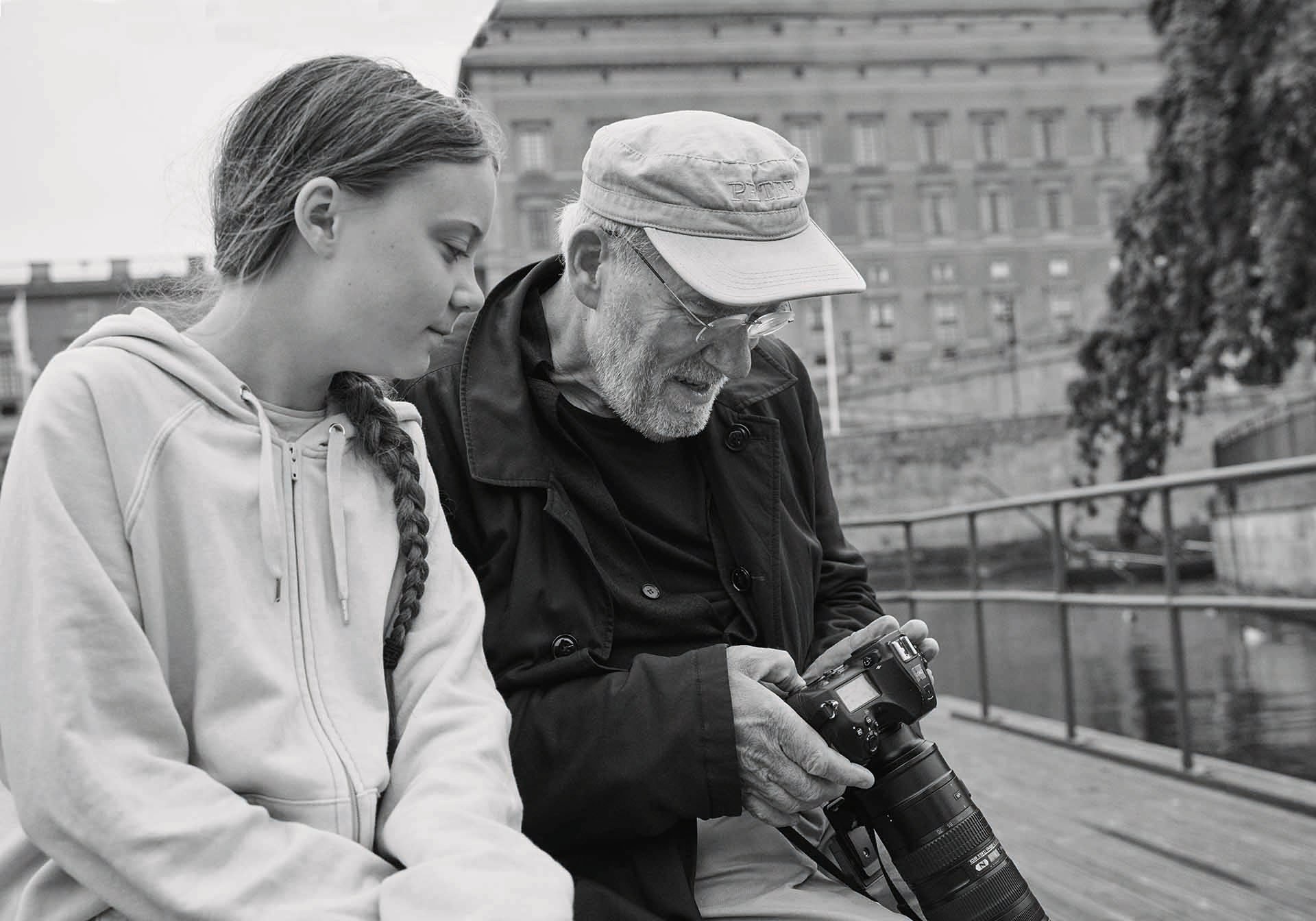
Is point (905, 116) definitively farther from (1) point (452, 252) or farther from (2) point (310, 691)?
(2) point (310, 691)

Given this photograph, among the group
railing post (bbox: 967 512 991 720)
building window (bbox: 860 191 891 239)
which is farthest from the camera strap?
building window (bbox: 860 191 891 239)

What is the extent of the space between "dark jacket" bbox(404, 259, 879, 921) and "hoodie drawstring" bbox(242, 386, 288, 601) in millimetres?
406

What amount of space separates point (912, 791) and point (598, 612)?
41 centimetres

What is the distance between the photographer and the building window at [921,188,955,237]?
5441cm

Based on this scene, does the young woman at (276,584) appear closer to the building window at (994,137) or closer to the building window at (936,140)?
the building window at (936,140)

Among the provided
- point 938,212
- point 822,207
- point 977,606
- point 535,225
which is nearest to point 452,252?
point 977,606

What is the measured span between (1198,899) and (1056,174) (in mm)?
55135

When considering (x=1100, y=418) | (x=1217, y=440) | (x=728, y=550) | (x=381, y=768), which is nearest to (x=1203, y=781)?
(x=728, y=550)

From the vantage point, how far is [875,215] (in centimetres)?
5419

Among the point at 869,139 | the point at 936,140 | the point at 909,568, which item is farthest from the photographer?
the point at 936,140

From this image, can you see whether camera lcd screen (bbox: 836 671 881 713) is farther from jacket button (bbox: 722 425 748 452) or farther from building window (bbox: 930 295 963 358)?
building window (bbox: 930 295 963 358)

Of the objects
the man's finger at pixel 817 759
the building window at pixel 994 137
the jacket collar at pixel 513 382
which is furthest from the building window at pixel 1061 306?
the man's finger at pixel 817 759

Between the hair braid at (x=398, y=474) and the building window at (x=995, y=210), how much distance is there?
55465mm

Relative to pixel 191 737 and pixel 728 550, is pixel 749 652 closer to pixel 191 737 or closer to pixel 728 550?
pixel 728 550
